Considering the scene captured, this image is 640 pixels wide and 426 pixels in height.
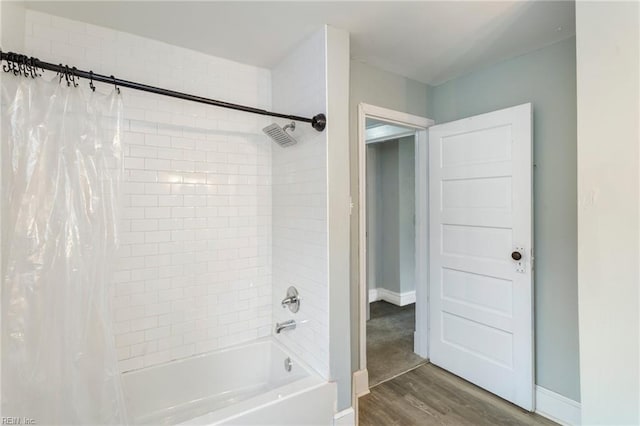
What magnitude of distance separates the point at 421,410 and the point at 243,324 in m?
Answer: 1.34

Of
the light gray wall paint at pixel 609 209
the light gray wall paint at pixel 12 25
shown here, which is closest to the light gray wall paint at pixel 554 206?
the light gray wall paint at pixel 609 209

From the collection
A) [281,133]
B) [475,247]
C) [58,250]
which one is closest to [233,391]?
[58,250]

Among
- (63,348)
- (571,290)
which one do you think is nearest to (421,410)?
(571,290)

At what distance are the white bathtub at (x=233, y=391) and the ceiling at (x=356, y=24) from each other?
79.3 inches

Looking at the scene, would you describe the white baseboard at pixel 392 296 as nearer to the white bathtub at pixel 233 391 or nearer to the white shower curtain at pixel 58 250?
the white bathtub at pixel 233 391

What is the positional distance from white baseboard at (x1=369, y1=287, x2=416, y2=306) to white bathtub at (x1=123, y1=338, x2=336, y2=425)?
2.51 metres

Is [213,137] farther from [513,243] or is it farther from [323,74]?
[513,243]

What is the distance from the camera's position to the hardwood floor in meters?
2.00

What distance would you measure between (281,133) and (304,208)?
0.49 meters

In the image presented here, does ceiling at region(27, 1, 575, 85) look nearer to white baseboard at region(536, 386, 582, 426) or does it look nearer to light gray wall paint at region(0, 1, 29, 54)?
light gray wall paint at region(0, 1, 29, 54)

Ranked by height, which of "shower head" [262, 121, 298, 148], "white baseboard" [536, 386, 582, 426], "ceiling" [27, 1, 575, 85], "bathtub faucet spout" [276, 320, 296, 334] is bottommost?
"white baseboard" [536, 386, 582, 426]

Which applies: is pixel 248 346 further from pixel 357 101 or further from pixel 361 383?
pixel 357 101

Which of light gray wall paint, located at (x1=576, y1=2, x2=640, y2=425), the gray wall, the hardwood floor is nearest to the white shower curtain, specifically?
the hardwood floor

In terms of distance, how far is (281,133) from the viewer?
6.53ft
